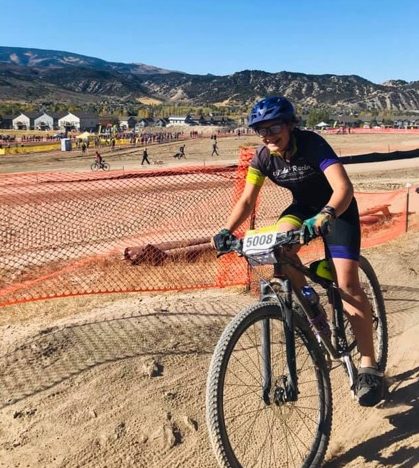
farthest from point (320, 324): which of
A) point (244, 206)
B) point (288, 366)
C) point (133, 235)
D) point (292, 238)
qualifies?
point (133, 235)

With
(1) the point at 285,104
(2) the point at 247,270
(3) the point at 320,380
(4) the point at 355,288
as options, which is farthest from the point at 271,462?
(2) the point at 247,270

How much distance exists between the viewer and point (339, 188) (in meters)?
3.21

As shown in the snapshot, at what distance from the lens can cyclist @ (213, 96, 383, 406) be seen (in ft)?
10.6

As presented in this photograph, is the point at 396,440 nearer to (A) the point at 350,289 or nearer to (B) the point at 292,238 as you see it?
(A) the point at 350,289

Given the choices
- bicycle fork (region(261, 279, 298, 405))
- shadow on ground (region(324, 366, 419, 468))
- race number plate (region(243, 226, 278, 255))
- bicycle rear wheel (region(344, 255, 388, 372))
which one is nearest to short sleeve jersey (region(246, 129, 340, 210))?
race number plate (region(243, 226, 278, 255))

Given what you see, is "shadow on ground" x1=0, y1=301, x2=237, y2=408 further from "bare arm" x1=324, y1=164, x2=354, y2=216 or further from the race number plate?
"bare arm" x1=324, y1=164, x2=354, y2=216

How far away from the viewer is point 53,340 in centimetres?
485

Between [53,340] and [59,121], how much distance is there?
148m

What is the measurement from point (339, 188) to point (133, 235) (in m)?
9.35

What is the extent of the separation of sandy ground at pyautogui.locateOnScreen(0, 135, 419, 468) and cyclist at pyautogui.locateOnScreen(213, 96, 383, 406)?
0.49 meters

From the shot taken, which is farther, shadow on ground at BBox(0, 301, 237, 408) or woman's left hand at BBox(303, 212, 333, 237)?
shadow on ground at BBox(0, 301, 237, 408)

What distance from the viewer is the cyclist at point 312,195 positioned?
10.6 feet

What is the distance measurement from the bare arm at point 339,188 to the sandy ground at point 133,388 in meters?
1.58

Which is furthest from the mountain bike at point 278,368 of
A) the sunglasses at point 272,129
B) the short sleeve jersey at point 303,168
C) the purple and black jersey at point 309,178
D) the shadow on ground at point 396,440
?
the sunglasses at point 272,129
